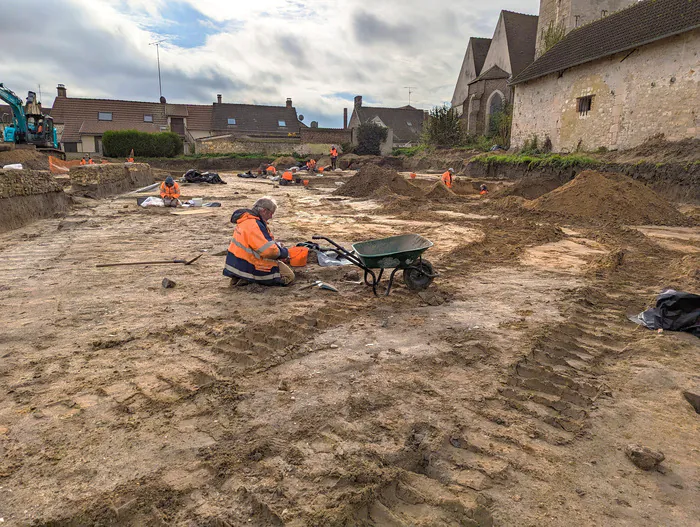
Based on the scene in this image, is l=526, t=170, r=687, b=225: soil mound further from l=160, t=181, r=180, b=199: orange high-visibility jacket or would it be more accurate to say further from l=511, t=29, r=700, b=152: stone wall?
l=160, t=181, r=180, b=199: orange high-visibility jacket

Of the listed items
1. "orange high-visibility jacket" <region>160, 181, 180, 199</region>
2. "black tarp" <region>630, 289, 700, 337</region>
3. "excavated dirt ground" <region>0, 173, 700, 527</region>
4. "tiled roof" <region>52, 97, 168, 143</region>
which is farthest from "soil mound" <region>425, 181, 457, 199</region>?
"tiled roof" <region>52, 97, 168, 143</region>

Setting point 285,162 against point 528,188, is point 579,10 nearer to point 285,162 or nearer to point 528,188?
point 528,188

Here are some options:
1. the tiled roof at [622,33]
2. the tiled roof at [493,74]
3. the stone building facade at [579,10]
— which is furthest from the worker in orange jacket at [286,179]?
the tiled roof at [493,74]

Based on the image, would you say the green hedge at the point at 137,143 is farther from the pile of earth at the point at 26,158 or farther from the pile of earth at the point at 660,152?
the pile of earth at the point at 660,152

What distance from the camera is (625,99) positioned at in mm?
18297

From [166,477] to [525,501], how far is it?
1944mm

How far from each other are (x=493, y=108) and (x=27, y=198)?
36198mm

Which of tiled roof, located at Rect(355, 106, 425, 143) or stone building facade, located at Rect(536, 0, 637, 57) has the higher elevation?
stone building facade, located at Rect(536, 0, 637, 57)

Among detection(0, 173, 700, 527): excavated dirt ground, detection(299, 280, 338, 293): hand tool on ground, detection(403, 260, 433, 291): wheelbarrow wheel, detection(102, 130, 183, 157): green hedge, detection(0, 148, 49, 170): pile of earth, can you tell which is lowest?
detection(0, 173, 700, 527): excavated dirt ground

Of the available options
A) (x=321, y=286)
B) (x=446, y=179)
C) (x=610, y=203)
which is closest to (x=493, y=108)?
(x=446, y=179)

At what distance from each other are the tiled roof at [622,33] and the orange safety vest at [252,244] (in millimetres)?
17129

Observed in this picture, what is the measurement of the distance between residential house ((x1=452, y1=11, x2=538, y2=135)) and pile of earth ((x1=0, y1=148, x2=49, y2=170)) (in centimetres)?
3139

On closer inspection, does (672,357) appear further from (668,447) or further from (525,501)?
(525,501)

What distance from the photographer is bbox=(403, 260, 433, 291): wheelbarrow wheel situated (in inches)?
229
